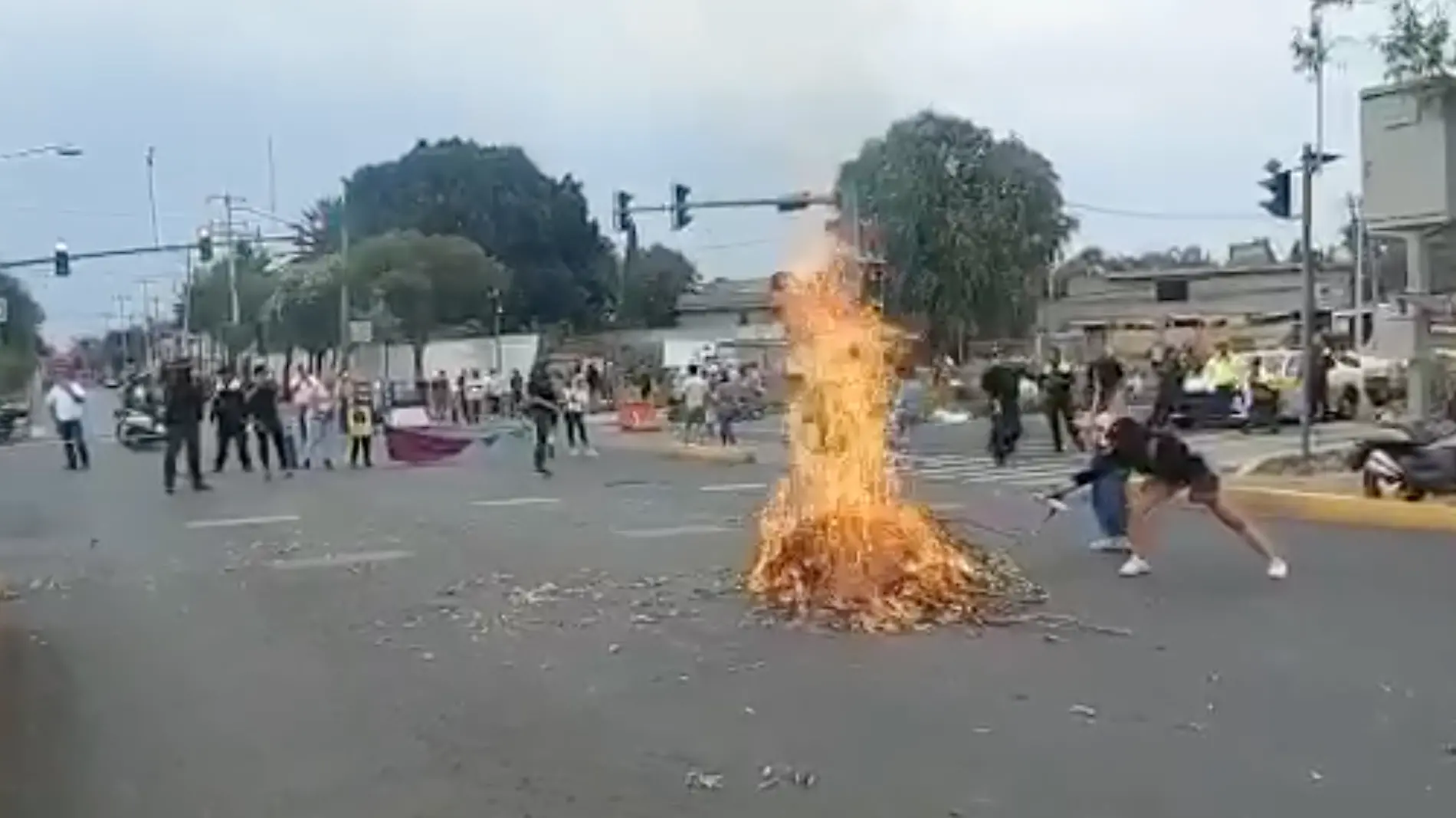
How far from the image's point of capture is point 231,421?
94.8 ft

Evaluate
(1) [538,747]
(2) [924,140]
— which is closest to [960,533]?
(1) [538,747]

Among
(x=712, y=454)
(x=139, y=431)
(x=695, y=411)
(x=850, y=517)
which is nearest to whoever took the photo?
(x=850, y=517)

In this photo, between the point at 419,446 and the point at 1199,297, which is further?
the point at 1199,297

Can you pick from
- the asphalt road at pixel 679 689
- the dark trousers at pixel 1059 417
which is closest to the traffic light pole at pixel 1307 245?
the asphalt road at pixel 679 689

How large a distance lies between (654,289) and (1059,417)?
65282mm

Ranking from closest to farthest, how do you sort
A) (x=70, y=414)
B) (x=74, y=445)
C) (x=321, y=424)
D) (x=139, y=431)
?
(x=321, y=424) → (x=70, y=414) → (x=74, y=445) → (x=139, y=431)

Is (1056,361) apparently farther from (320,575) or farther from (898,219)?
(320,575)

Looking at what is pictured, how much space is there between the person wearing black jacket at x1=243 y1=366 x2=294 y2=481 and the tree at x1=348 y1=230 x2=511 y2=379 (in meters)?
43.4

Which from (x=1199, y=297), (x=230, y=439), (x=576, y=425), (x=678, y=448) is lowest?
(x=678, y=448)

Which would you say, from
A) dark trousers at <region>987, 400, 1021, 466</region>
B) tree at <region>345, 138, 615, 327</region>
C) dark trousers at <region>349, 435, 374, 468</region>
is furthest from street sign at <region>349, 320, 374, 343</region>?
dark trousers at <region>987, 400, 1021, 466</region>

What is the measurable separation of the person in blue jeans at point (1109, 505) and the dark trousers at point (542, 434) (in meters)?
13.0

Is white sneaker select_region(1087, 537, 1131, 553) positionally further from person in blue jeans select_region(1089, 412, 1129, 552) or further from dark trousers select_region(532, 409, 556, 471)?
dark trousers select_region(532, 409, 556, 471)

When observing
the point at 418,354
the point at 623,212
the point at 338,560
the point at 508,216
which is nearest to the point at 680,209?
the point at 623,212

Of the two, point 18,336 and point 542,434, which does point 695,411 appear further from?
point 18,336
